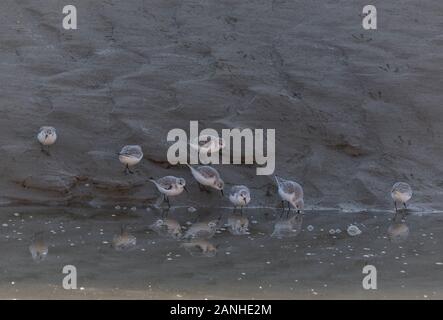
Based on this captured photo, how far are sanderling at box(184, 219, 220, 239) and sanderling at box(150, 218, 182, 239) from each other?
4.1 inches

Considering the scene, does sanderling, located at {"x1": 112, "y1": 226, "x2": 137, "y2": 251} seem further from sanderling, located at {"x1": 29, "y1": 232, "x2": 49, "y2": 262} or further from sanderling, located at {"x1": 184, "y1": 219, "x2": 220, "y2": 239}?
sanderling, located at {"x1": 29, "y1": 232, "x2": 49, "y2": 262}

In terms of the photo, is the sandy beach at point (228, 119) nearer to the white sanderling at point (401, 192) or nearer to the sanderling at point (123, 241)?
the sanderling at point (123, 241)

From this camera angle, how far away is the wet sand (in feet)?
27.5

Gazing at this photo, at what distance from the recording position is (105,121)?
12.7 meters

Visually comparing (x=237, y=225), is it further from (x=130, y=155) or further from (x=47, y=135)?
(x=47, y=135)

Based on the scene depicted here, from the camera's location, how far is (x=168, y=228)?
10.8m

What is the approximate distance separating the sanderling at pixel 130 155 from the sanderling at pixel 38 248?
1.98 meters

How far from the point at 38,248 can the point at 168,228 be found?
1619 millimetres

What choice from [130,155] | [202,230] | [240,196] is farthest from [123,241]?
[130,155]

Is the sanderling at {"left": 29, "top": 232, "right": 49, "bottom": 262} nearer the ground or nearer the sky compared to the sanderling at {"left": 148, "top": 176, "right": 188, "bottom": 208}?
nearer the ground

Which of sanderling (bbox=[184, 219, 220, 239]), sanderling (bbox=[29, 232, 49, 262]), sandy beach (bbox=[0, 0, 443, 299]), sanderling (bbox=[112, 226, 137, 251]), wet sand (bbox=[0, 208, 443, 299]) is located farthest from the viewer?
sanderling (bbox=[184, 219, 220, 239])

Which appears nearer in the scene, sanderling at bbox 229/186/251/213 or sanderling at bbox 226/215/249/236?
sanderling at bbox 226/215/249/236

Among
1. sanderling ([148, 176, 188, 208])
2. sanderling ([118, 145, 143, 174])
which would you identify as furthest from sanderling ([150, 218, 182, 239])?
sanderling ([118, 145, 143, 174])

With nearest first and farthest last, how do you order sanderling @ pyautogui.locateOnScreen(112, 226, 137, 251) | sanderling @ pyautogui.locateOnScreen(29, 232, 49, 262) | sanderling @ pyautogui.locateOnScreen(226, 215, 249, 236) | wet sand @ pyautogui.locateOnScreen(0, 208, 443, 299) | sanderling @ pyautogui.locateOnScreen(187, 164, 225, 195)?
1. wet sand @ pyautogui.locateOnScreen(0, 208, 443, 299)
2. sanderling @ pyautogui.locateOnScreen(29, 232, 49, 262)
3. sanderling @ pyautogui.locateOnScreen(112, 226, 137, 251)
4. sanderling @ pyautogui.locateOnScreen(226, 215, 249, 236)
5. sanderling @ pyautogui.locateOnScreen(187, 164, 225, 195)
